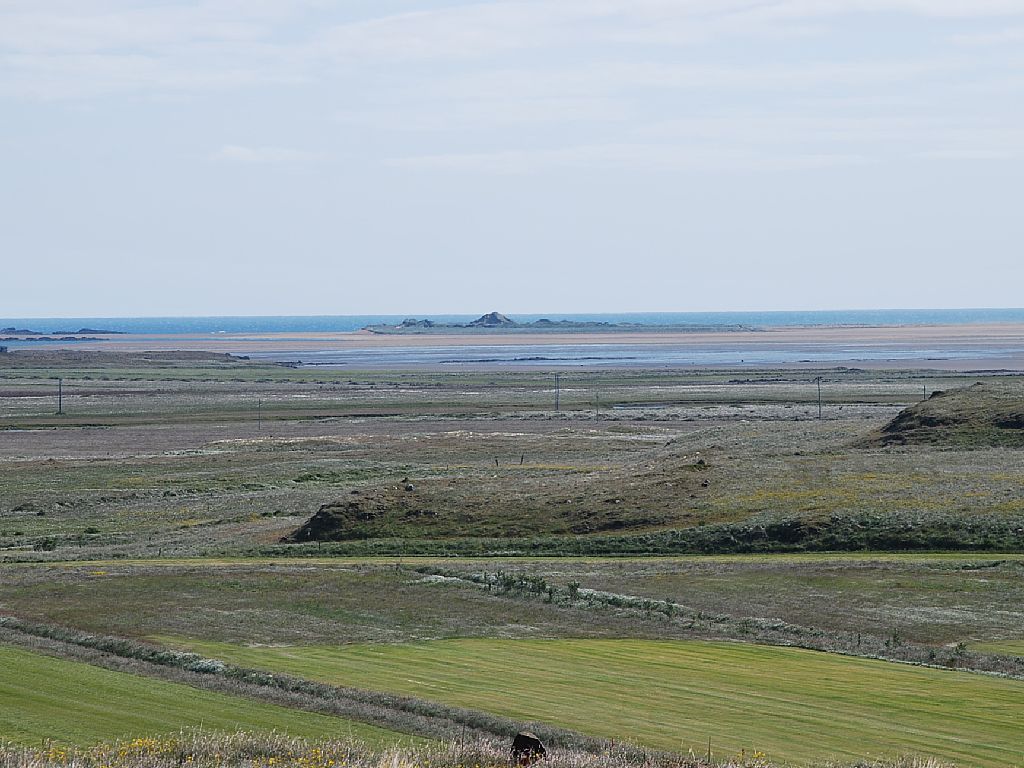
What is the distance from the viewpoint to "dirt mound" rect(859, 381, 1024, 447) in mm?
69812

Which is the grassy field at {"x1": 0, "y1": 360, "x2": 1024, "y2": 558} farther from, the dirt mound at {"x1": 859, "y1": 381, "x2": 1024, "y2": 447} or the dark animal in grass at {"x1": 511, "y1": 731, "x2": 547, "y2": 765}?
the dark animal in grass at {"x1": 511, "y1": 731, "x2": 547, "y2": 765}

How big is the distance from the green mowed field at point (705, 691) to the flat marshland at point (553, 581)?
0.34 feet

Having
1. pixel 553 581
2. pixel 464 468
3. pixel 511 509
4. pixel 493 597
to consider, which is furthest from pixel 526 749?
pixel 464 468

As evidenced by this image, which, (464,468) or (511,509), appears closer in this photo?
(511,509)

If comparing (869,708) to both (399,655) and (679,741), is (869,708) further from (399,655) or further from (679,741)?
(399,655)

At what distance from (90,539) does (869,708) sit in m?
38.9

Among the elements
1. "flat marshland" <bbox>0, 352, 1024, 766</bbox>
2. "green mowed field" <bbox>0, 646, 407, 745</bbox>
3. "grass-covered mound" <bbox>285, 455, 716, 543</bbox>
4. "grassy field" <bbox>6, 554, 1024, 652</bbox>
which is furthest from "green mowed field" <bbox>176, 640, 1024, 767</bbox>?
"grass-covered mound" <bbox>285, 455, 716, 543</bbox>

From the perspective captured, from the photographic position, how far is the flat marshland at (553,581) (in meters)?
25.4

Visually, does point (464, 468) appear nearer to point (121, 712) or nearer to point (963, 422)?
point (963, 422)

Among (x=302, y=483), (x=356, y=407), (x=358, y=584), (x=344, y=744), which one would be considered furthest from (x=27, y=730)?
(x=356, y=407)

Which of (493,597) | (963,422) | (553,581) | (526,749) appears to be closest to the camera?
(526,749)

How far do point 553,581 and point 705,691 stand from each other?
48.5ft

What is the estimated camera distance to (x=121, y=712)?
24.7 m

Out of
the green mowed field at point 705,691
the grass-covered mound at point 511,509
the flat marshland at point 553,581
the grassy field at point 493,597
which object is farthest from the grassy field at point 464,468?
the green mowed field at point 705,691
